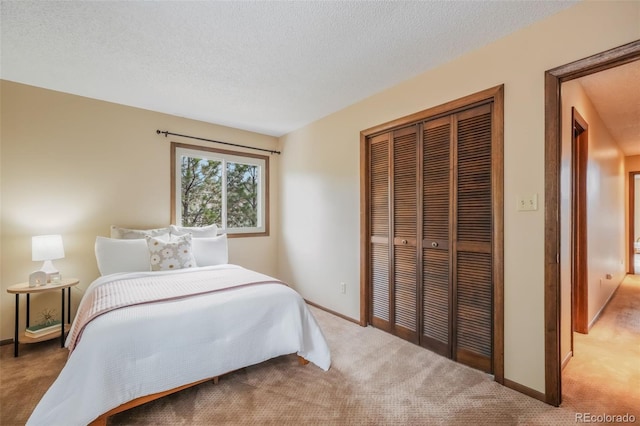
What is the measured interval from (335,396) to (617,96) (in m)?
3.62

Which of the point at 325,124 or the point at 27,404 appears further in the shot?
the point at 325,124

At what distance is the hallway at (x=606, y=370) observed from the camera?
173cm

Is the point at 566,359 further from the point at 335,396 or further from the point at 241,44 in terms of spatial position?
the point at 241,44

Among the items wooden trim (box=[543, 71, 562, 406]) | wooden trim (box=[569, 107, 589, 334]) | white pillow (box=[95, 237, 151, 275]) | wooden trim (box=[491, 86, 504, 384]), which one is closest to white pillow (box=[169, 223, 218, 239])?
white pillow (box=[95, 237, 151, 275])

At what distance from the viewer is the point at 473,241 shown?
214 centimetres

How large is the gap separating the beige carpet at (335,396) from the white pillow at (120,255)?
2.57 ft

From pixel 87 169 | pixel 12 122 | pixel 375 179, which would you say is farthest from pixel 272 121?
pixel 12 122

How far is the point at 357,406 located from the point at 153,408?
4.11 ft

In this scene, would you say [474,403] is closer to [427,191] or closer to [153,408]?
[427,191]

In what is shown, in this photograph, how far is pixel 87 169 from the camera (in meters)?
2.95

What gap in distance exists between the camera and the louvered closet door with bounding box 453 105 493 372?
2.06 metres

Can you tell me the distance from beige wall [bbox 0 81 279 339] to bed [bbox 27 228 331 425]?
0.93 meters

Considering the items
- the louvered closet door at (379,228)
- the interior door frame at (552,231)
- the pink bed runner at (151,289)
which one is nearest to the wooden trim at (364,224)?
the louvered closet door at (379,228)

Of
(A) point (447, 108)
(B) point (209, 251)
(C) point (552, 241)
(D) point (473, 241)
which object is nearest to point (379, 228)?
(D) point (473, 241)
